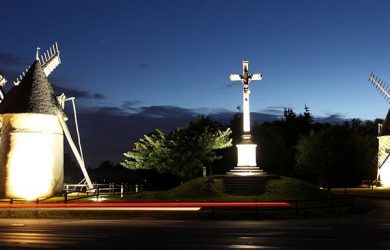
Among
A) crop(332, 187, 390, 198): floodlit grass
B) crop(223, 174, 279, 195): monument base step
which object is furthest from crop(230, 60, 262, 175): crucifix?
crop(332, 187, 390, 198): floodlit grass

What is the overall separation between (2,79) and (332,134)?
43.9 metres

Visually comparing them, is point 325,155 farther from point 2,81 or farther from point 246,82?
point 2,81

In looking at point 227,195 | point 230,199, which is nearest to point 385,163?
point 227,195

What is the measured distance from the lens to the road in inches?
655

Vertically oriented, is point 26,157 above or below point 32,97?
below

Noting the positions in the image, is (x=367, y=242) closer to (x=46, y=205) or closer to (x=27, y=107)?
(x=46, y=205)

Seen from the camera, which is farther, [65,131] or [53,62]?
[53,62]

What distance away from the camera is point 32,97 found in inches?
1881

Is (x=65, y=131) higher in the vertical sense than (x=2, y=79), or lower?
lower

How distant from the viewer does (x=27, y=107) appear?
4728 centimetres

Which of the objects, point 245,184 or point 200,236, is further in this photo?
point 245,184

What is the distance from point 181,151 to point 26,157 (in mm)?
15920

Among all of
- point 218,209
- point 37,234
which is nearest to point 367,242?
point 37,234

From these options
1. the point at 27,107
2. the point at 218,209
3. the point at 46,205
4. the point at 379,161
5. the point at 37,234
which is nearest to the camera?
the point at 37,234
